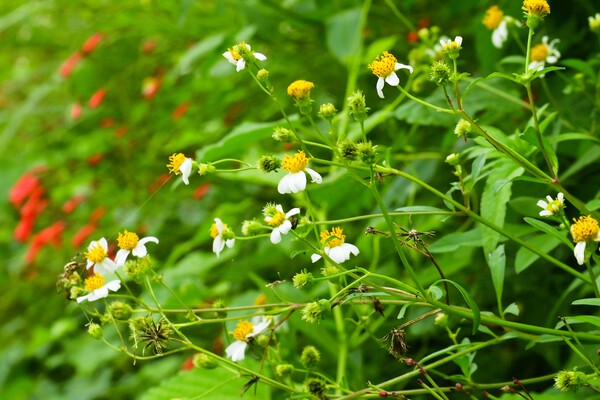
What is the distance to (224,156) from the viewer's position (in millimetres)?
1123

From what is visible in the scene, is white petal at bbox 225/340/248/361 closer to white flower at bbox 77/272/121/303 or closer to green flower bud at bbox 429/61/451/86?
white flower at bbox 77/272/121/303

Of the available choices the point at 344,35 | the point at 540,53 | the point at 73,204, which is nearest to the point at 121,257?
the point at 540,53

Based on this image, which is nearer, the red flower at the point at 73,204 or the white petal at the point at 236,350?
the white petal at the point at 236,350

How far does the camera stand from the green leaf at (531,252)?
828 millimetres

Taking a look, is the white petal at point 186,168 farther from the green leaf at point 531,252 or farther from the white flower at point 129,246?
the green leaf at point 531,252

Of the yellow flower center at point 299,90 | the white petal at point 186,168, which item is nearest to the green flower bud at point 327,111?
the yellow flower center at point 299,90

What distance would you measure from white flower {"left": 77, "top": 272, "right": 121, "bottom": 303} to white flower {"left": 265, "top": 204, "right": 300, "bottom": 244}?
0.51ft

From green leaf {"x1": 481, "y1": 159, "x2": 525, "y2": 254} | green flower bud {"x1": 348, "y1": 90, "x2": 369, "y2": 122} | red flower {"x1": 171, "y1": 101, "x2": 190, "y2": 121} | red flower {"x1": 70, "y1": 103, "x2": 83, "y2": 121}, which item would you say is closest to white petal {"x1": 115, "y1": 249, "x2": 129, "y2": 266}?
green flower bud {"x1": 348, "y1": 90, "x2": 369, "y2": 122}

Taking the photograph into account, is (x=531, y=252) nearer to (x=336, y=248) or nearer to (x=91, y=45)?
(x=336, y=248)

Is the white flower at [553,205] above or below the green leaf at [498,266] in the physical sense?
above

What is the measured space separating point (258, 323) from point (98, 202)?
59.8 inches

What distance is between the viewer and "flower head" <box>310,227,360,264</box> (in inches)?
26.1

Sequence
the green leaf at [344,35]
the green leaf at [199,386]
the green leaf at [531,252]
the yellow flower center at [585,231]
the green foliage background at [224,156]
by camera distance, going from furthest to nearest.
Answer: the green leaf at [344,35] < the green foliage background at [224,156] < the green leaf at [199,386] < the green leaf at [531,252] < the yellow flower center at [585,231]

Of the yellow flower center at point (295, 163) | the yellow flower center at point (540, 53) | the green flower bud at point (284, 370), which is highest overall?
the yellow flower center at point (295, 163)
